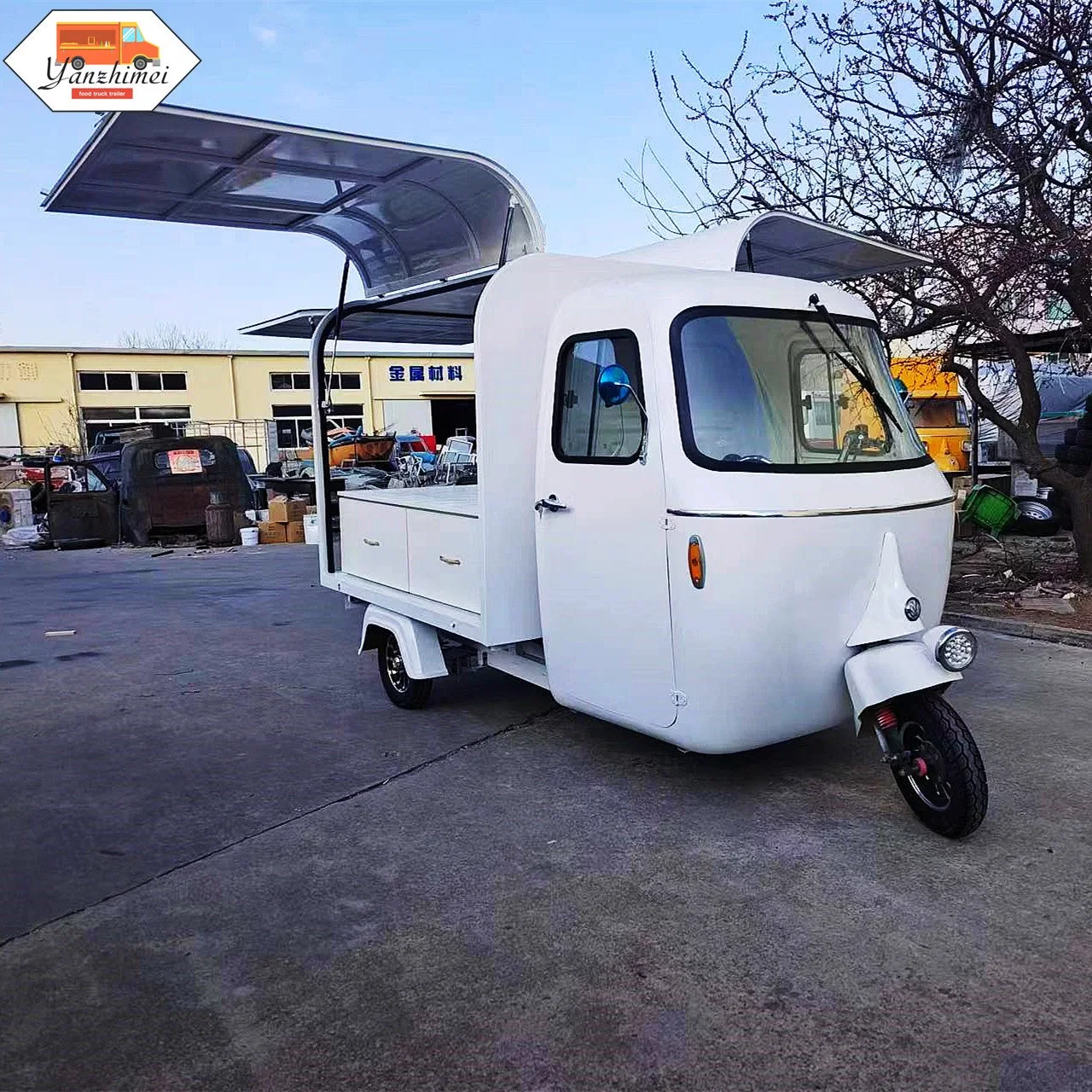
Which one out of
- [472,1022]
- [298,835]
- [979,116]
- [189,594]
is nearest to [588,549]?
[298,835]

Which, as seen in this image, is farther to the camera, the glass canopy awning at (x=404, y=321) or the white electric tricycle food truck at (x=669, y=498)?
the glass canopy awning at (x=404, y=321)

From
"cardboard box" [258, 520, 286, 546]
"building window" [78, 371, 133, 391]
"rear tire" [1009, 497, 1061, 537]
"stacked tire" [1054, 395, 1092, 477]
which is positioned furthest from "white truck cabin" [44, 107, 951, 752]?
"building window" [78, 371, 133, 391]

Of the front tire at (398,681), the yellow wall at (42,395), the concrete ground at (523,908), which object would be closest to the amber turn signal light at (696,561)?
the concrete ground at (523,908)

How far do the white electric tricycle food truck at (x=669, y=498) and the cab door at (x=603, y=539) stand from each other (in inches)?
0.5

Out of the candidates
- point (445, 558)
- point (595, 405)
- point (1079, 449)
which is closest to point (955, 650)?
point (595, 405)

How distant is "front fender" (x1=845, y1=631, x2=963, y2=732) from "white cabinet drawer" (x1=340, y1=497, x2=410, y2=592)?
9.36ft

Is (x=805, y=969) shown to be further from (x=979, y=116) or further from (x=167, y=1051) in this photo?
(x=979, y=116)

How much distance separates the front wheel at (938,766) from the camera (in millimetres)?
3725

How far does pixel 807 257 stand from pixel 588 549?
3.40 meters

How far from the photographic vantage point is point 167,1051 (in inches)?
109

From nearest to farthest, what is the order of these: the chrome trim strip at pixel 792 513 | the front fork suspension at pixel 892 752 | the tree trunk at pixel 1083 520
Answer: the chrome trim strip at pixel 792 513 → the front fork suspension at pixel 892 752 → the tree trunk at pixel 1083 520

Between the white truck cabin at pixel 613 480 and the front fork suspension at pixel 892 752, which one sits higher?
the white truck cabin at pixel 613 480

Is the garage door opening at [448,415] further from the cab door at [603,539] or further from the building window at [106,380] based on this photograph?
the cab door at [603,539]

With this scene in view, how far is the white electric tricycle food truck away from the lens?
12.8 feet
